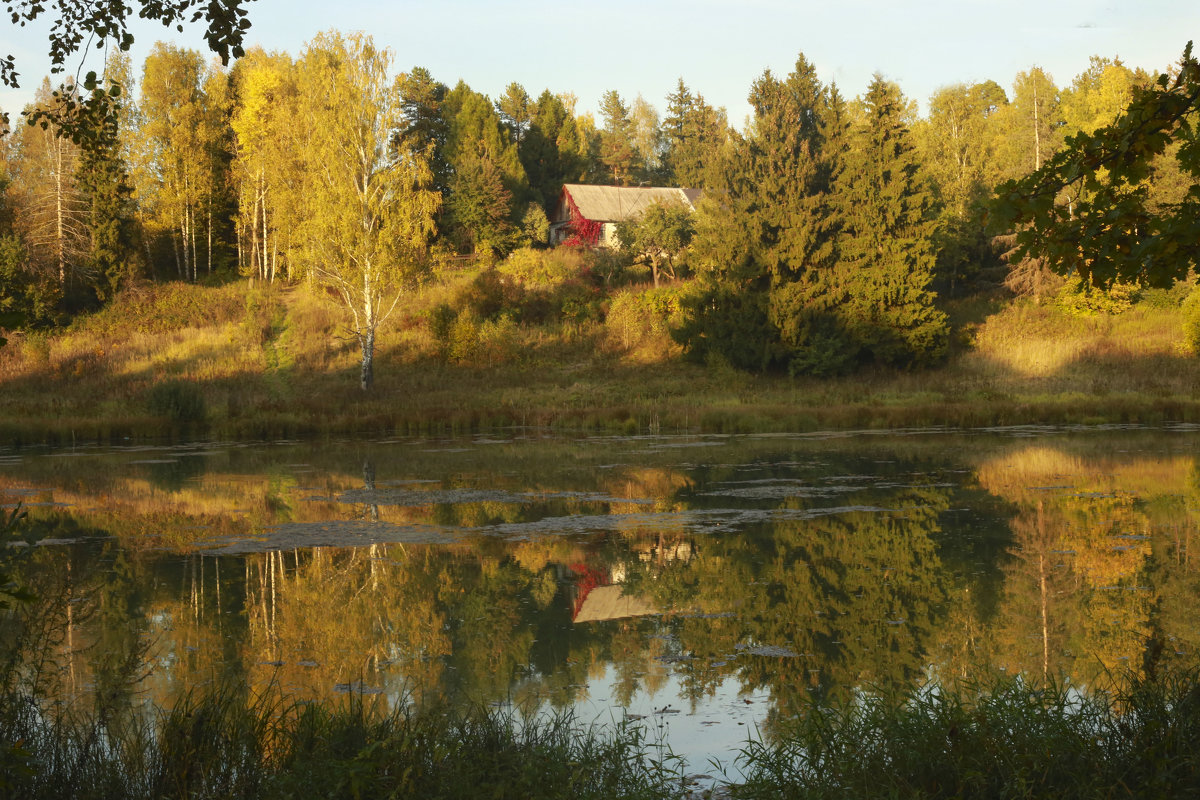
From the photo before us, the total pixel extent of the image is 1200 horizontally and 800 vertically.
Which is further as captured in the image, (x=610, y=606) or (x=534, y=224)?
(x=534, y=224)

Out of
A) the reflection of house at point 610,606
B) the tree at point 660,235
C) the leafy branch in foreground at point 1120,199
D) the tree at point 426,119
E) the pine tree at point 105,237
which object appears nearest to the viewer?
the leafy branch in foreground at point 1120,199

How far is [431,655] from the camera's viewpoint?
24.8 ft

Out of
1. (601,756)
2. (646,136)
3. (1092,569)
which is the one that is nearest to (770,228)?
(1092,569)

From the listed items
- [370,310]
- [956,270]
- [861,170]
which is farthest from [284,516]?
[956,270]

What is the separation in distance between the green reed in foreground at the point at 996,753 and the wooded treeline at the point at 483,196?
1866 cm

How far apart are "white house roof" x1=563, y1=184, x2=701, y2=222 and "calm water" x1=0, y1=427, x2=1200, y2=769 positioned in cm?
3822

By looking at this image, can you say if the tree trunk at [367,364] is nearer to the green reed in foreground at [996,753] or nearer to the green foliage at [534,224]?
the green foliage at [534,224]

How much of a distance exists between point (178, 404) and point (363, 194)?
10.2 meters

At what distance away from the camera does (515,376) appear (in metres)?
35.2

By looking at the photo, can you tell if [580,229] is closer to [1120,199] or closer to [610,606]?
[610,606]

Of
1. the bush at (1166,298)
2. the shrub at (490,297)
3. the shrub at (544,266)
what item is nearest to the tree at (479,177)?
the shrub at (544,266)

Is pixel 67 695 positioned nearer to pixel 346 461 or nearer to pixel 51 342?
pixel 346 461

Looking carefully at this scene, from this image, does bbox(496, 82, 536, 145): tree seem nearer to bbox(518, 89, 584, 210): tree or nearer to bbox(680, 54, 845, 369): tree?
bbox(518, 89, 584, 210): tree

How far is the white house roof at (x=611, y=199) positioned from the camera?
5547 cm
